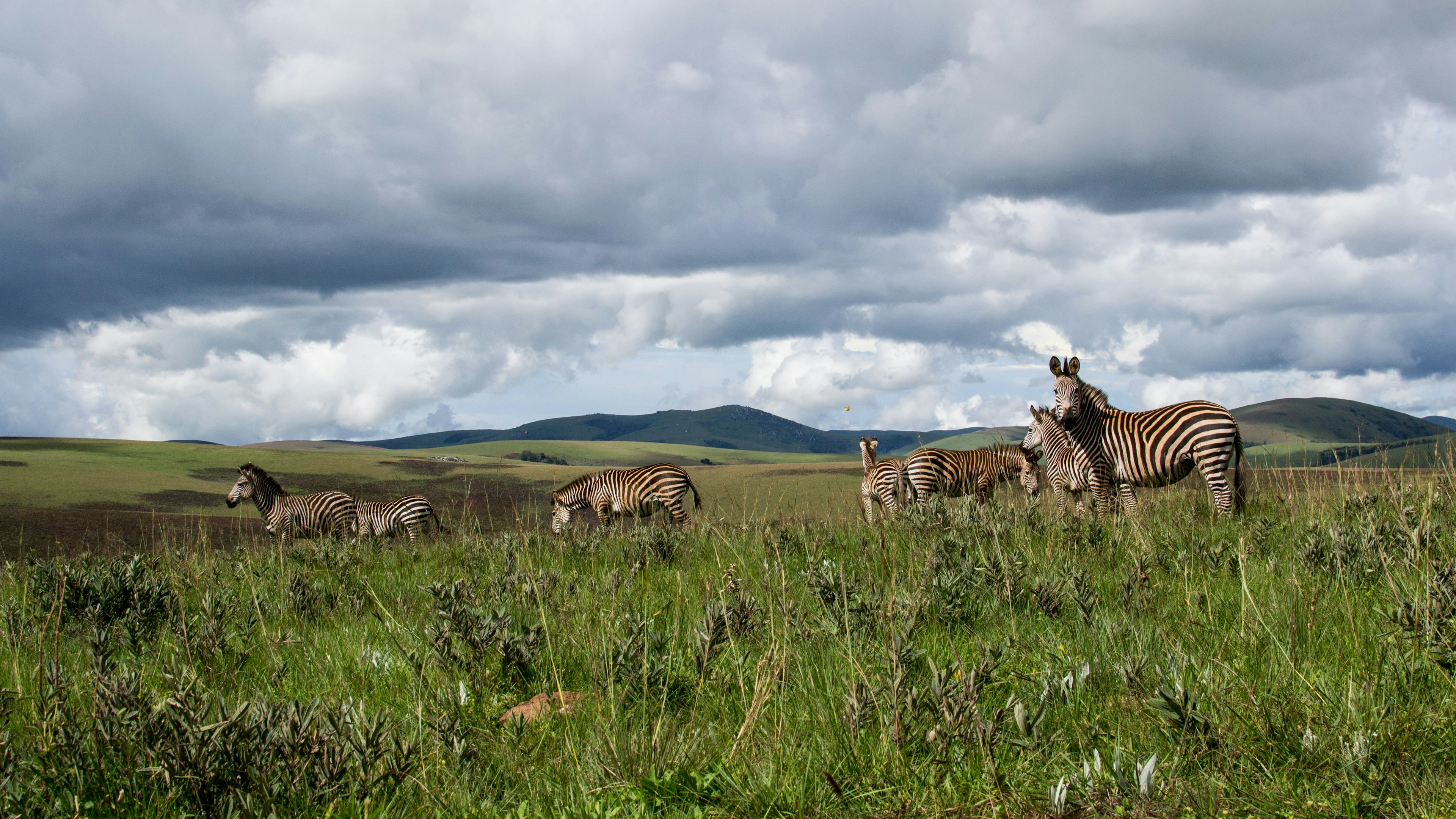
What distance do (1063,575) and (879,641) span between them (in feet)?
5.77

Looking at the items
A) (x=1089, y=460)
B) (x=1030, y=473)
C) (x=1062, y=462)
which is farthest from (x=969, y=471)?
(x=1089, y=460)

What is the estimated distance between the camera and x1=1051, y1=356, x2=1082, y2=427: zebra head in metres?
12.7

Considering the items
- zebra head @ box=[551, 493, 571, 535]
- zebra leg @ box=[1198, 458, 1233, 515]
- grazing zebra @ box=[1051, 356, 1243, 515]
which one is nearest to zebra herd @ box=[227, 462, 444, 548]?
zebra head @ box=[551, 493, 571, 535]

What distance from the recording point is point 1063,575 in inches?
206

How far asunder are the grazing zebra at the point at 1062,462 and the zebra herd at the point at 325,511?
1451cm

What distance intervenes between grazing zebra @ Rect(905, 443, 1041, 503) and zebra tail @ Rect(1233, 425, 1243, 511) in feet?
16.5

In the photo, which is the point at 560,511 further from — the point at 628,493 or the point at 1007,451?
the point at 1007,451

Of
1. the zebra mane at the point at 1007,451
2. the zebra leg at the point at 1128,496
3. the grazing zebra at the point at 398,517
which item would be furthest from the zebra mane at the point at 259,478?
the zebra leg at the point at 1128,496

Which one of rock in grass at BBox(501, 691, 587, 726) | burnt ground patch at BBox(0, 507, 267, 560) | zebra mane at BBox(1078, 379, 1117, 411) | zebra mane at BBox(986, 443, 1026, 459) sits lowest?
burnt ground patch at BBox(0, 507, 267, 560)

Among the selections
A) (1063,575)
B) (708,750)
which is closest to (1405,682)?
(1063,575)

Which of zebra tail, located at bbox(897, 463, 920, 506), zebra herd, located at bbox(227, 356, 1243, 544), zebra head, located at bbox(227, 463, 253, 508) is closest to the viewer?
zebra herd, located at bbox(227, 356, 1243, 544)

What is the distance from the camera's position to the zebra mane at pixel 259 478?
2117 centimetres

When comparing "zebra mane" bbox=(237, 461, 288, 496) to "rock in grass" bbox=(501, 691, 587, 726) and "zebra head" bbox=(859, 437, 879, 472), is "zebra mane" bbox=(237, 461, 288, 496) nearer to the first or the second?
"zebra head" bbox=(859, 437, 879, 472)

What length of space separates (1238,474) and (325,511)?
20.4 metres
